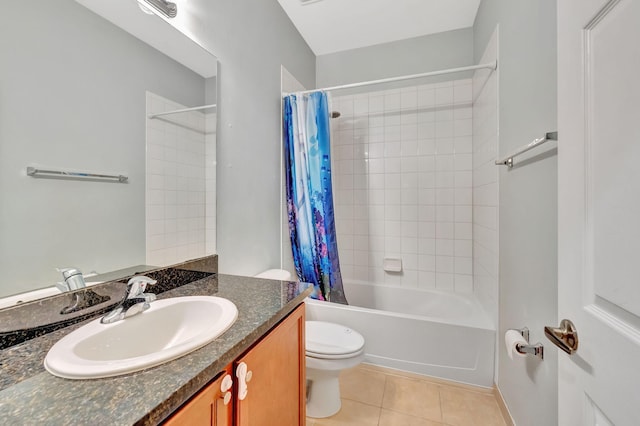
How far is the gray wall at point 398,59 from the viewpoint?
2.31 m

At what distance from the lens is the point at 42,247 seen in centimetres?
71

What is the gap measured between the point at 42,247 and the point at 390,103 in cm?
258

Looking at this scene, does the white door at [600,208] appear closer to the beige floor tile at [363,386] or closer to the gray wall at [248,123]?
the beige floor tile at [363,386]

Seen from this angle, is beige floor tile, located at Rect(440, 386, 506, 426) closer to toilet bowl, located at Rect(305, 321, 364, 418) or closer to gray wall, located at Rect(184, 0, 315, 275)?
toilet bowl, located at Rect(305, 321, 364, 418)

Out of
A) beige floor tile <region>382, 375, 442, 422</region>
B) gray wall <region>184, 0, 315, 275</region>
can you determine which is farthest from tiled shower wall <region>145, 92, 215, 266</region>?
beige floor tile <region>382, 375, 442, 422</region>

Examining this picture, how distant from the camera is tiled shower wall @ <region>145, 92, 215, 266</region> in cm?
102

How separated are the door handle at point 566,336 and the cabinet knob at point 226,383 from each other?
719 mm

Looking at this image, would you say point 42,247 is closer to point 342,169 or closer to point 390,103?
point 342,169

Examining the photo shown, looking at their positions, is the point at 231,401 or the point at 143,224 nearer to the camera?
the point at 231,401

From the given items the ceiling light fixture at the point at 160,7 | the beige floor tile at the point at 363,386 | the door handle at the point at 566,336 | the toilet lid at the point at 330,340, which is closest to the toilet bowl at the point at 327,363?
the toilet lid at the point at 330,340

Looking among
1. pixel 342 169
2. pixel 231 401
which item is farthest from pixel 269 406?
pixel 342 169

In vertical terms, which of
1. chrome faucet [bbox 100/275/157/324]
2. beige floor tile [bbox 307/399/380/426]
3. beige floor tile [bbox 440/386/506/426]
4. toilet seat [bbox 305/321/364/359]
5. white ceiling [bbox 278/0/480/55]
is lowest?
beige floor tile [bbox 307/399/380/426]

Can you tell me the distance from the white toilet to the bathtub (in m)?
0.31

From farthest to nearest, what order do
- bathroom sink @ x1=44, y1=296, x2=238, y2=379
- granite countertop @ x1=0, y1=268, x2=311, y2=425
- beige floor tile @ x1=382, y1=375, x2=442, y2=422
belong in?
beige floor tile @ x1=382, y1=375, x2=442, y2=422 → bathroom sink @ x1=44, y1=296, x2=238, y2=379 → granite countertop @ x1=0, y1=268, x2=311, y2=425
